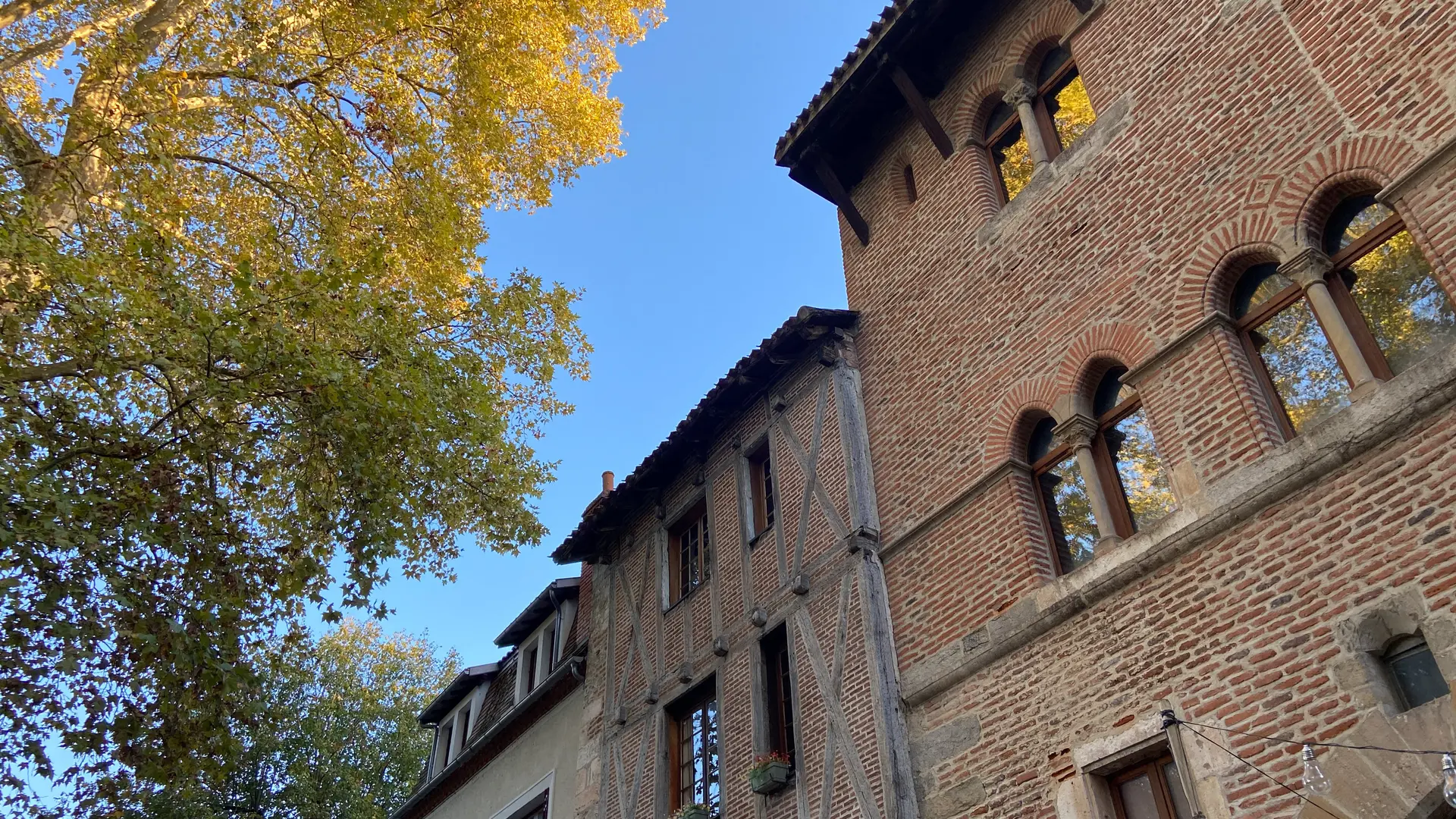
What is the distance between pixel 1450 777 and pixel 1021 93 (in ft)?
24.1

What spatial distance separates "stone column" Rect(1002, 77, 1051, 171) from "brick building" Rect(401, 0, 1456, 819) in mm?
51

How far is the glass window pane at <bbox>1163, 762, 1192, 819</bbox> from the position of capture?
22.1 feet

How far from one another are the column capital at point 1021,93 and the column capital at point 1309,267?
13.3ft

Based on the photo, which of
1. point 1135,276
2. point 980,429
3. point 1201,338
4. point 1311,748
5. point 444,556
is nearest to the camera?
point 1311,748

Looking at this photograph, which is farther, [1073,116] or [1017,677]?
[1073,116]

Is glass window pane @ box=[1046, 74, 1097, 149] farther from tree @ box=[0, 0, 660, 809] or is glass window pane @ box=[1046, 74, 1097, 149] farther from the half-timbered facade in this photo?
tree @ box=[0, 0, 660, 809]

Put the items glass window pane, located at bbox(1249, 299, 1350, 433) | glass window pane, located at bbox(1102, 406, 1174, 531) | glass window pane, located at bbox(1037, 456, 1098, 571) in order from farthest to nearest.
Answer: glass window pane, located at bbox(1037, 456, 1098, 571)
glass window pane, located at bbox(1102, 406, 1174, 531)
glass window pane, located at bbox(1249, 299, 1350, 433)

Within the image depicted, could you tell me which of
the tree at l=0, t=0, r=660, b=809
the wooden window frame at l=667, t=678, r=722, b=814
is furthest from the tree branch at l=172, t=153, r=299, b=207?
the wooden window frame at l=667, t=678, r=722, b=814

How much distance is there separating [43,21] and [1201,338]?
1113 centimetres

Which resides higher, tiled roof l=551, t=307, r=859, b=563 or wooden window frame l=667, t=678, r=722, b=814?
tiled roof l=551, t=307, r=859, b=563

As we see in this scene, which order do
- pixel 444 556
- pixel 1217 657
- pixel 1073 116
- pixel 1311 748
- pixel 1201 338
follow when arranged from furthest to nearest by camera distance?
1. pixel 444 556
2. pixel 1073 116
3. pixel 1201 338
4. pixel 1217 657
5. pixel 1311 748

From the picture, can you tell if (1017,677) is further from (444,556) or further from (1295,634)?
(444,556)

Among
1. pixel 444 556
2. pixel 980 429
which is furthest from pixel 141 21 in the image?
pixel 980 429

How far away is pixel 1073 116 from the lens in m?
10.3
